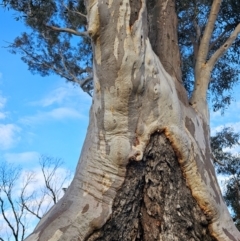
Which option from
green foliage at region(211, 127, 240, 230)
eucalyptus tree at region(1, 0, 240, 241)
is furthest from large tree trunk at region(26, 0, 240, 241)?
green foliage at region(211, 127, 240, 230)

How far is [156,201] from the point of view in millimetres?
3047

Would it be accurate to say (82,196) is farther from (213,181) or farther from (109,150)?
(213,181)

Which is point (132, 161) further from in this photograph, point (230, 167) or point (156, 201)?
point (230, 167)

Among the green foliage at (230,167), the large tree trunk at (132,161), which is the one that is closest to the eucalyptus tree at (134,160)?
the large tree trunk at (132,161)

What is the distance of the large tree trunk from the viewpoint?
2877 mm

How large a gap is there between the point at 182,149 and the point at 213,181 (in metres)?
0.43

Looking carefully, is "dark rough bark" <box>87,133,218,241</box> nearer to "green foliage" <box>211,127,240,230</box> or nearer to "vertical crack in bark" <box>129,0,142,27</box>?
"vertical crack in bark" <box>129,0,142,27</box>

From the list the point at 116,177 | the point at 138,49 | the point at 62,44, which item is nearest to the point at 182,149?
the point at 116,177

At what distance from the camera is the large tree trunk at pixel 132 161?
288 cm

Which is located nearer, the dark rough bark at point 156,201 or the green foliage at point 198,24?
the dark rough bark at point 156,201

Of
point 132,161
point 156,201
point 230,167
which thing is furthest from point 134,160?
point 230,167

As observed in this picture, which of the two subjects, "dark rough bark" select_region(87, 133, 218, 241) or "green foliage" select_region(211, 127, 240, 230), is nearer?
"dark rough bark" select_region(87, 133, 218, 241)

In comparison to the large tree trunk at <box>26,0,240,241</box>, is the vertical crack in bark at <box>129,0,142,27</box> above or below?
above

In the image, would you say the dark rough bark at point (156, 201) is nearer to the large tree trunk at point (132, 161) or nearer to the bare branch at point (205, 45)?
the large tree trunk at point (132, 161)
